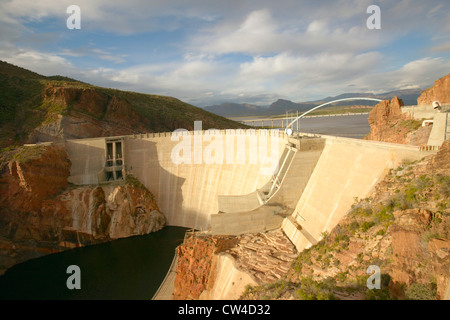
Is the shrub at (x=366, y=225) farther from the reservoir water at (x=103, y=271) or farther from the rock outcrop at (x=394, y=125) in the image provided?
the reservoir water at (x=103, y=271)

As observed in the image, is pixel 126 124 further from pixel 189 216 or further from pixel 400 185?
pixel 400 185

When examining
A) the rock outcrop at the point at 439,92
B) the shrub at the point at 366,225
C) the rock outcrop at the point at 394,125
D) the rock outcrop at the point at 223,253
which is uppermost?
the rock outcrop at the point at 439,92

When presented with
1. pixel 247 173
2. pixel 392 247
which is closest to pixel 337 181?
pixel 392 247

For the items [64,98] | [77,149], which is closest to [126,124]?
[64,98]

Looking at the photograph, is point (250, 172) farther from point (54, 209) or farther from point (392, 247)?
point (54, 209)

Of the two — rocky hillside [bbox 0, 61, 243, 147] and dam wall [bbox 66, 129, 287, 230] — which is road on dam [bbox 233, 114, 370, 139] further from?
rocky hillside [bbox 0, 61, 243, 147]

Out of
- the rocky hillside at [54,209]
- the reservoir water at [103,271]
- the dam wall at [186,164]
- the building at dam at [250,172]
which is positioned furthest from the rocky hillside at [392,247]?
the rocky hillside at [54,209]
